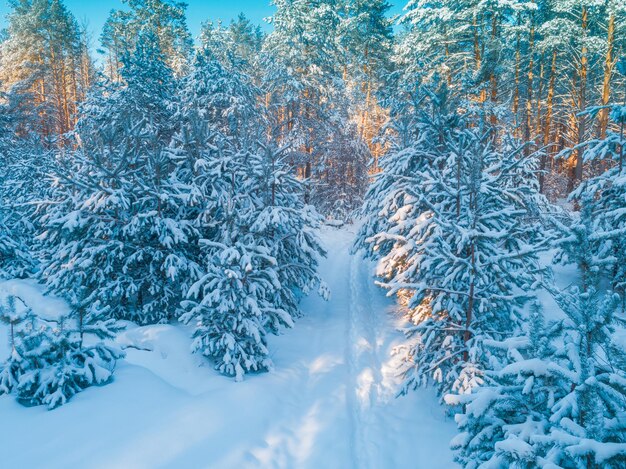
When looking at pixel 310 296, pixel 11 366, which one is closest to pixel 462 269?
pixel 11 366

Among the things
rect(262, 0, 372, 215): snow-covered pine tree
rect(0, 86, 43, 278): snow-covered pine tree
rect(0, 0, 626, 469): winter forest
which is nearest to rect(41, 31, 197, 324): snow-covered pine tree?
rect(0, 0, 626, 469): winter forest

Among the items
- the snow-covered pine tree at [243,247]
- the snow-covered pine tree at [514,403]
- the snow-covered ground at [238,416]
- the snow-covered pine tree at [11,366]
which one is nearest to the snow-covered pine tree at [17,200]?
the snow-covered ground at [238,416]

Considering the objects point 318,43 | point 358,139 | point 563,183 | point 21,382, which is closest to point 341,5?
point 318,43

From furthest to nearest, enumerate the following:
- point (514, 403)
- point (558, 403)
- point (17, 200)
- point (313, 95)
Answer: point (313, 95), point (17, 200), point (514, 403), point (558, 403)

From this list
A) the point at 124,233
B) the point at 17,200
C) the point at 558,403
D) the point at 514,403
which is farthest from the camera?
the point at 17,200

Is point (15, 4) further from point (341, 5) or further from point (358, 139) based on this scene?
point (358, 139)

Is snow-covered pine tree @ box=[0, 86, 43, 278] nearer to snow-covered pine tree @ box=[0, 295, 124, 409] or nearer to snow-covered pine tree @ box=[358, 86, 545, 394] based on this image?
snow-covered pine tree @ box=[0, 295, 124, 409]

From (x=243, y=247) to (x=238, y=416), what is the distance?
3676 millimetres

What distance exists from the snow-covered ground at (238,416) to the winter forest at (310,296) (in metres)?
0.04

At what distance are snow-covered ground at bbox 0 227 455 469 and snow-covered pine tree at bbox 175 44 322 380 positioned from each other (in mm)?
787

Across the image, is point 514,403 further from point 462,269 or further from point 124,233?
point 124,233

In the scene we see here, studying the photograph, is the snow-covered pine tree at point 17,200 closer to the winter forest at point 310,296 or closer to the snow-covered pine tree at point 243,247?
the winter forest at point 310,296

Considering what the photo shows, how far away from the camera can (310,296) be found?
573 inches

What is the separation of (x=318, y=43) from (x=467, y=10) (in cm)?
965
